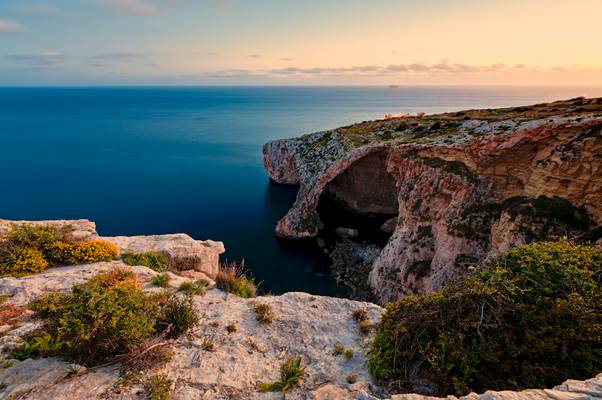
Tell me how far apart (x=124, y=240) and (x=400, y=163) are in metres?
26.0

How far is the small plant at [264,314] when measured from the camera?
11.1 m

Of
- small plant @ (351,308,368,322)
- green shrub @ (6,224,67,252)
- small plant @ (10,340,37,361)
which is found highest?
green shrub @ (6,224,67,252)

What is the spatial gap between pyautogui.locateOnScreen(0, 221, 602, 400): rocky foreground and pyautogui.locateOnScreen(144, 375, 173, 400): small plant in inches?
5.3

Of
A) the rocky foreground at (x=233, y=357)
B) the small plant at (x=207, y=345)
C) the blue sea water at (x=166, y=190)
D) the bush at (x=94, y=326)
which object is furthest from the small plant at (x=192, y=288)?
the blue sea water at (x=166, y=190)

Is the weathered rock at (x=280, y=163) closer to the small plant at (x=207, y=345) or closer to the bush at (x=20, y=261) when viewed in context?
the bush at (x=20, y=261)

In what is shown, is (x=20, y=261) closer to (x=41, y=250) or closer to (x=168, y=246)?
(x=41, y=250)

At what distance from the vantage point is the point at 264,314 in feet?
37.3

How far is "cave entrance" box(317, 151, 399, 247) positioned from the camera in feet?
140

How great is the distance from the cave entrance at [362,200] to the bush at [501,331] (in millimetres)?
31532

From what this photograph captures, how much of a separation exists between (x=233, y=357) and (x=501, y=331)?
7.34 meters

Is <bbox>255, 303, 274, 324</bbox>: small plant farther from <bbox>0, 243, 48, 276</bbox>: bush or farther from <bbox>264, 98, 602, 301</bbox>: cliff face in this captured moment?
<bbox>264, 98, 602, 301</bbox>: cliff face

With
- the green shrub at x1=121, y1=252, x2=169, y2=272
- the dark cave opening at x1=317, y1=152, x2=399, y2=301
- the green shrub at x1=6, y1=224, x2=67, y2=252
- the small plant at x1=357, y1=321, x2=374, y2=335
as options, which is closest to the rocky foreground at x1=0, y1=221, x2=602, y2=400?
the small plant at x1=357, y1=321, x2=374, y2=335

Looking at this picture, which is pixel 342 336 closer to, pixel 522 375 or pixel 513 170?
pixel 522 375

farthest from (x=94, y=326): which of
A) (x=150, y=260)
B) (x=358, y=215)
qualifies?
(x=358, y=215)
